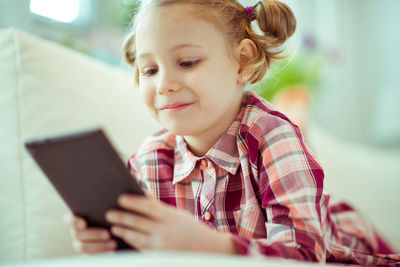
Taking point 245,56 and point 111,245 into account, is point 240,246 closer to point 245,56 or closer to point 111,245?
point 111,245

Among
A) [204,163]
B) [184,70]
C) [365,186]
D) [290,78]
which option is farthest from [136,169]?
[365,186]

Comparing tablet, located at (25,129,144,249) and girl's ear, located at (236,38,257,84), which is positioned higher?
girl's ear, located at (236,38,257,84)

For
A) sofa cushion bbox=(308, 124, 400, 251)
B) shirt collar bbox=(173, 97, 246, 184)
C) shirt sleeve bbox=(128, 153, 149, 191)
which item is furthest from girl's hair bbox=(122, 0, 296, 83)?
sofa cushion bbox=(308, 124, 400, 251)

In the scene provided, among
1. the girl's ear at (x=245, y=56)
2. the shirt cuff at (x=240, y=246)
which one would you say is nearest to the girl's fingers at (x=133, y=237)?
the shirt cuff at (x=240, y=246)

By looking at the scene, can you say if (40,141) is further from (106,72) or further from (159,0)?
(106,72)

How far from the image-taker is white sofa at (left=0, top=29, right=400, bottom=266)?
0.80 metres

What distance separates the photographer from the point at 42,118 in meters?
0.86

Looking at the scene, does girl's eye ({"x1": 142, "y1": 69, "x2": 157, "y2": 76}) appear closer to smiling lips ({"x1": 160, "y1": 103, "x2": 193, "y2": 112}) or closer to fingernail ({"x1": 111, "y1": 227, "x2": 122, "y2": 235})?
smiling lips ({"x1": 160, "y1": 103, "x2": 193, "y2": 112})

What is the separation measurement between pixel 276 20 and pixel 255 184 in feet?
0.93

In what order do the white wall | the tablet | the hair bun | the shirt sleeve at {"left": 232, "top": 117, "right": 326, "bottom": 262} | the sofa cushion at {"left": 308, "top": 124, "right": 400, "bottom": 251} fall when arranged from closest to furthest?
the tablet
the shirt sleeve at {"left": 232, "top": 117, "right": 326, "bottom": 262}
the hair bun
the sofa cushion at {"left": 308, "top": 124, "right": 400, "bottom": 251}
the white wall

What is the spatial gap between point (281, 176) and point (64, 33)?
53.2 inches

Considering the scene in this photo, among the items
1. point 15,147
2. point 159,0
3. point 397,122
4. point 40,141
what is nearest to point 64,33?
point 15,147

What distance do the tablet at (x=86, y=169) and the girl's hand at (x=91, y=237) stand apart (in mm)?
20

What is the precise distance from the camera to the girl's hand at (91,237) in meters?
0.52
